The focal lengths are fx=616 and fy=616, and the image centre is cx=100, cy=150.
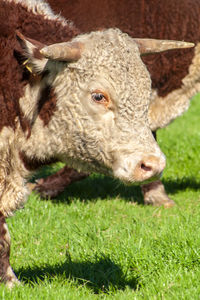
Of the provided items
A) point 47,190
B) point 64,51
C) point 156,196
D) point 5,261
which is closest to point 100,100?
point 64,51

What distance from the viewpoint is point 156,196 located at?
6426 millimetres

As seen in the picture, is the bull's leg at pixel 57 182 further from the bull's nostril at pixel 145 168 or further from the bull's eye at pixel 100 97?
the bull's nostril at pixel 145 168

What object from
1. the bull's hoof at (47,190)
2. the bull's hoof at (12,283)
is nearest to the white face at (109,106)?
the bull's hoof at (12,283)

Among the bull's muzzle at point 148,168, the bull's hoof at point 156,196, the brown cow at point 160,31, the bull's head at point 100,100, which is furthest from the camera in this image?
the bull's hoof at point 156,196

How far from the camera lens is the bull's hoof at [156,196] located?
637 centimetres

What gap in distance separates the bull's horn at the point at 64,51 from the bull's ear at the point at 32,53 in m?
0.18

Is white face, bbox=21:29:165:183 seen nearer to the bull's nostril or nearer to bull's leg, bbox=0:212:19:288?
the bull's nostril

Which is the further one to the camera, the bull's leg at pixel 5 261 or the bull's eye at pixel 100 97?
the bull's leg at pixel 5 261

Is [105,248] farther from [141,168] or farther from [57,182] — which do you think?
[57,182]

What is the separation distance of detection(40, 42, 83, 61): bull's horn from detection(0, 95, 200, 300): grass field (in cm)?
145

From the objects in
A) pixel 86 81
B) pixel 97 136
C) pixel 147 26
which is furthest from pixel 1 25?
pixel 147 26

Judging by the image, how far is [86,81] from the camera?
3.80m

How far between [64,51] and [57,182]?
3.29 meters

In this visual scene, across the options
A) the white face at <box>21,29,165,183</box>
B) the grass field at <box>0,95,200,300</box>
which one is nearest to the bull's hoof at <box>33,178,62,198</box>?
the grass field at <box>0,95,200,300</box>
